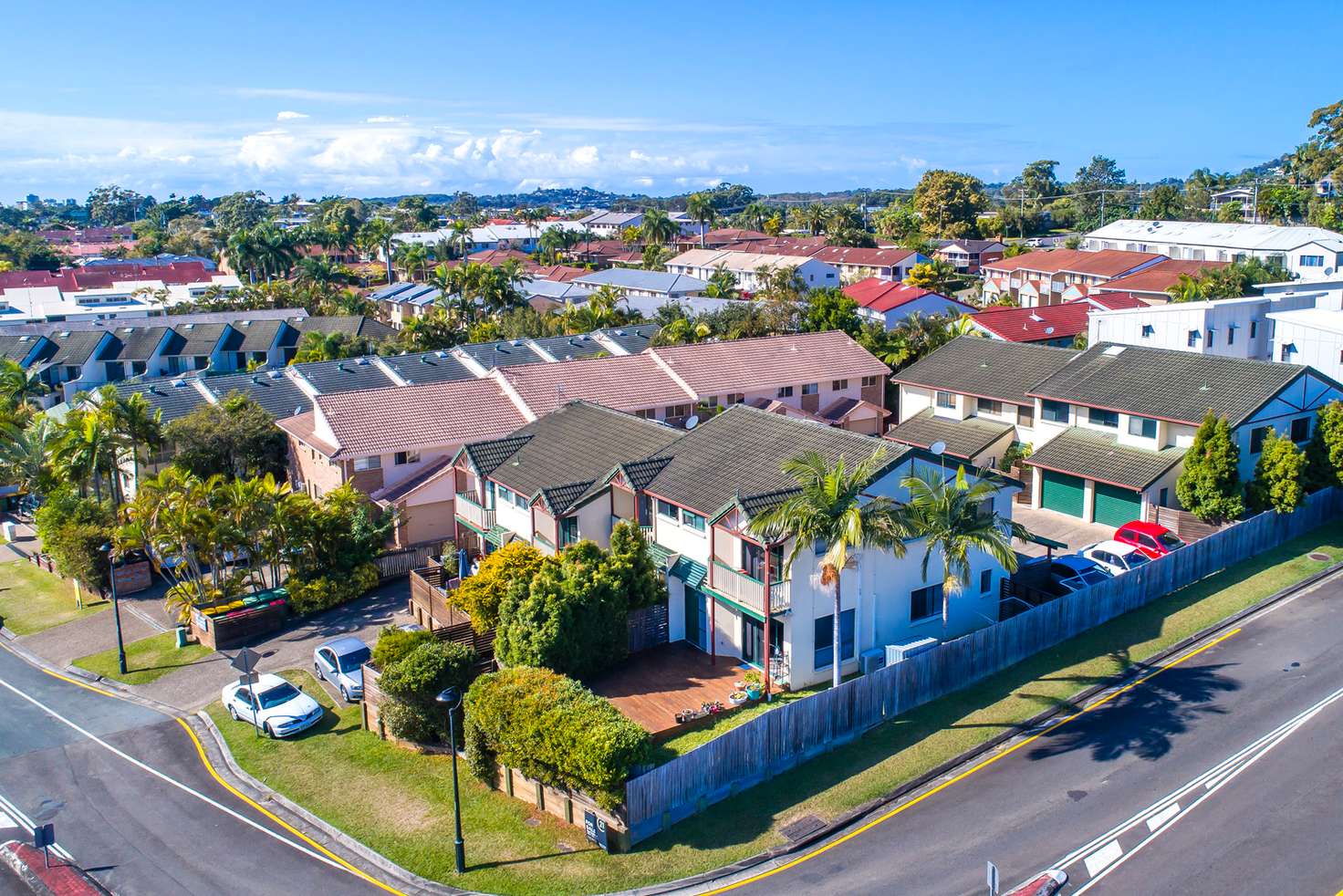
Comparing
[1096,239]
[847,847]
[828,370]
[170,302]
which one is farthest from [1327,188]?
[847,847]

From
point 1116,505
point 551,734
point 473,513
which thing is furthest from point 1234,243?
point 551,734

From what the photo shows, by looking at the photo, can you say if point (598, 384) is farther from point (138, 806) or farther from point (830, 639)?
point (138, 806)

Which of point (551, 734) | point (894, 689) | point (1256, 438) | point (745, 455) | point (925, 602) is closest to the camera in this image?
point (551, 734)

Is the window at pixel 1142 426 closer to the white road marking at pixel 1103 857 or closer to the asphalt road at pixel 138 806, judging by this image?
the white road marking at pixel 1103 857

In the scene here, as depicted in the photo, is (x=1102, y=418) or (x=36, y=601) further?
(x=1102, y=418)

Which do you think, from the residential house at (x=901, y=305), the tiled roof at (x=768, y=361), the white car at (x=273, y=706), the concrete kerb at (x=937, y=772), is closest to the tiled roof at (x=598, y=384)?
the tiled roof at (x=768, y=361)

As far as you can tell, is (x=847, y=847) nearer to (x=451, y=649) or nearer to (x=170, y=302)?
(x=451, y=649)
